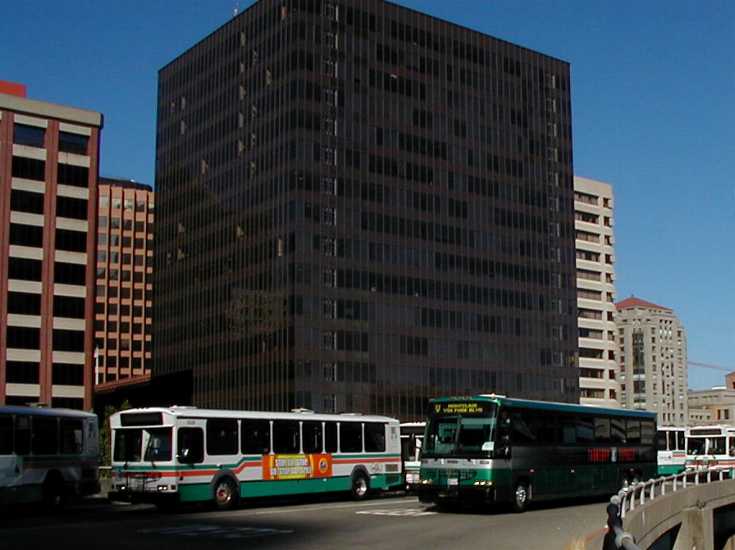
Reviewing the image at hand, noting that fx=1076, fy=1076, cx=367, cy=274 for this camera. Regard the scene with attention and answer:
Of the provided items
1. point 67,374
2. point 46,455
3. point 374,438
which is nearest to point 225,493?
point 46,455

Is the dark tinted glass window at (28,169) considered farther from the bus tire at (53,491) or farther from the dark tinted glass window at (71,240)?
the bus tire at (53,491)

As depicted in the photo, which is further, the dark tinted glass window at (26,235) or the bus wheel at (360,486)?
the dark tinted glass window at (26,235)

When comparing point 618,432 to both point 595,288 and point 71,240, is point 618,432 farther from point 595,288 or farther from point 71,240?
point 595,288

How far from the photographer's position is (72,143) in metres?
96.7

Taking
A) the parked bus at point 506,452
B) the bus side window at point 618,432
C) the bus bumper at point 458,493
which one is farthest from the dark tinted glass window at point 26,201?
the bus bumper at point 458,493

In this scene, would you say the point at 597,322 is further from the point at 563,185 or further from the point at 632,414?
the point at 632,414

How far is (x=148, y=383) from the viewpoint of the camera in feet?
445

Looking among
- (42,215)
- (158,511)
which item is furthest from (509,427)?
(42,215)

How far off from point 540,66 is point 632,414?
10393 cm

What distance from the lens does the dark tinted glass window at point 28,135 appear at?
94.8 metres

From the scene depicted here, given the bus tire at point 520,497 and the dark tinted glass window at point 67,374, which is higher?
the dark tinted glass window at point 67,374

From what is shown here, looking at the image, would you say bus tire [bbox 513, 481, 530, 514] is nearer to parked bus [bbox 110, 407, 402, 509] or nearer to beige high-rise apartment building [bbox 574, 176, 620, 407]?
parked bus [bbox 110, 407, 402, 509]

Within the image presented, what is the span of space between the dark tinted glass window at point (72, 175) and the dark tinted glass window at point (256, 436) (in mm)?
64798

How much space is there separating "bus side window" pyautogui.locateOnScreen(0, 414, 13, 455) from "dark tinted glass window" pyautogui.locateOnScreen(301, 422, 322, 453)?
387 inches
